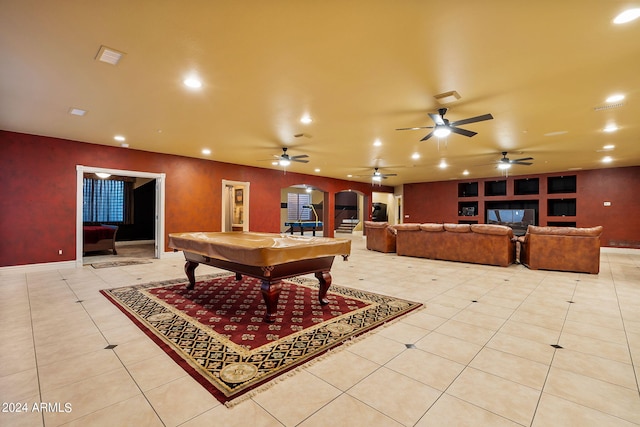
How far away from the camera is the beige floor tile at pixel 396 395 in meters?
1.79

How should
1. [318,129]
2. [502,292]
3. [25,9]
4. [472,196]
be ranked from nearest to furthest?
1. [25,9]
2. [502,292]
3. [318,129]
4. [472,196]

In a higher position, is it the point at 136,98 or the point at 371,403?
the point at 136,98

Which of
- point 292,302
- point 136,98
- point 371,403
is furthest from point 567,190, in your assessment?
point 136,98

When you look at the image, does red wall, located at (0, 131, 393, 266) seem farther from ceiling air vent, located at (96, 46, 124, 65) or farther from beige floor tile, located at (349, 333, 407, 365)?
beige floor tile, located at (349, 333, 407, 365)

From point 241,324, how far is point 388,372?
164 centimetres

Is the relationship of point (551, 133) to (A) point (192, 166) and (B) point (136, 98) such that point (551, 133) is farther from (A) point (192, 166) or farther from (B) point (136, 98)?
(A) point (192, 166)

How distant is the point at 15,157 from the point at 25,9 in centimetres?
511

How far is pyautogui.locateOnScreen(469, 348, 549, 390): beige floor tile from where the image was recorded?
7.10 ft

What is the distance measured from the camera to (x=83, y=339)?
2.76m

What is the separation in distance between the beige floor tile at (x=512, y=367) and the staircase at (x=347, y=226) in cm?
1406

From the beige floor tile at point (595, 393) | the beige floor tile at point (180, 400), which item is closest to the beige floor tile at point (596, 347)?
the beige floor tile at point (595, 393)

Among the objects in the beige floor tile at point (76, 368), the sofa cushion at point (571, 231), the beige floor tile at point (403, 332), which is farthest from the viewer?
the sofa cushion at point (571, 231)

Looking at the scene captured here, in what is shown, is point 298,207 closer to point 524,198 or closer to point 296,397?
point 524,198

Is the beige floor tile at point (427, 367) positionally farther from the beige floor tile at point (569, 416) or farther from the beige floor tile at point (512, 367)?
the beige floor tile at point (569, 416)
